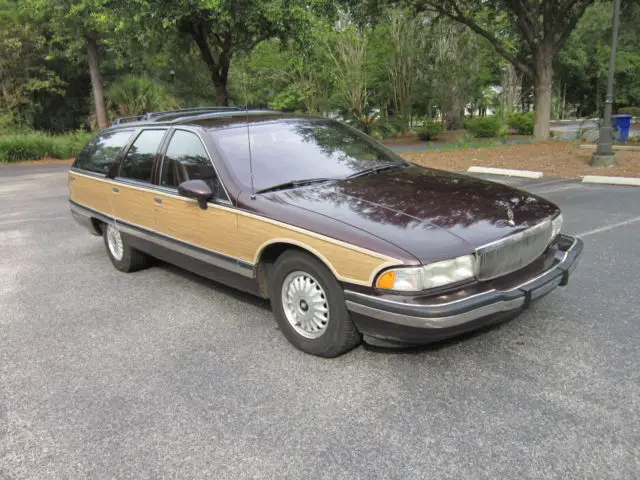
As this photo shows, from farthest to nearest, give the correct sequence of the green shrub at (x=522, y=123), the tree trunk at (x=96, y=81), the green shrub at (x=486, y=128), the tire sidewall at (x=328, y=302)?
the green shrub at (x=522, y=123) → the tree trunk at (x=96, y=81) → the green shrub at (x=486, y=128) → the tire sidewall at (x=328, y=302)

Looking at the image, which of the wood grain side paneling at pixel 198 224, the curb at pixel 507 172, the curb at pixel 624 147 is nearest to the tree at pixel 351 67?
the curb at pixel 624 147

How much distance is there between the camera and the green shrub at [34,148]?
20328mm

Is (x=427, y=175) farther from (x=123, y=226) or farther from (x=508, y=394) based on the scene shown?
(x=123, y=226)

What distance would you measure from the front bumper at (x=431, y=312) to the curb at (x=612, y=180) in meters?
7.96

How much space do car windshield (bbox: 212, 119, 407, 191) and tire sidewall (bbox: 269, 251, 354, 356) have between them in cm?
68

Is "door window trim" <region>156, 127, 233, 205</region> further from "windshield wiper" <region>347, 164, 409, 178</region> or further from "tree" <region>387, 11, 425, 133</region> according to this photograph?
"tree" <region>387, 11, 425, 133</region>

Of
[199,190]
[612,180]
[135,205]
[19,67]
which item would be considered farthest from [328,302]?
[19,67]

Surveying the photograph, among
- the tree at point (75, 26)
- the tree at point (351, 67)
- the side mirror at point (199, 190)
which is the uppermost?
the tree at point (75, 26)

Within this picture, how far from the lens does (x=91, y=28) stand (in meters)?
24.1

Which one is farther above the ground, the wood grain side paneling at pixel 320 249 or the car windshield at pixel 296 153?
the car windshield at pixel 296 153

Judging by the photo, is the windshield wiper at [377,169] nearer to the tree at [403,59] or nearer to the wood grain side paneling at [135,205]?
the wood grain side paneling at [135,205]

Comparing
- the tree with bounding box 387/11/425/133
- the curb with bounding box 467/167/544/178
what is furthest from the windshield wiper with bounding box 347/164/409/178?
the tree with bounding box 387/11/425/133

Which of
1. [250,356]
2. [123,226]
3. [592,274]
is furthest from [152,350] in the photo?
[592,274]

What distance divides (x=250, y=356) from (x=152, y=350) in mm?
734
